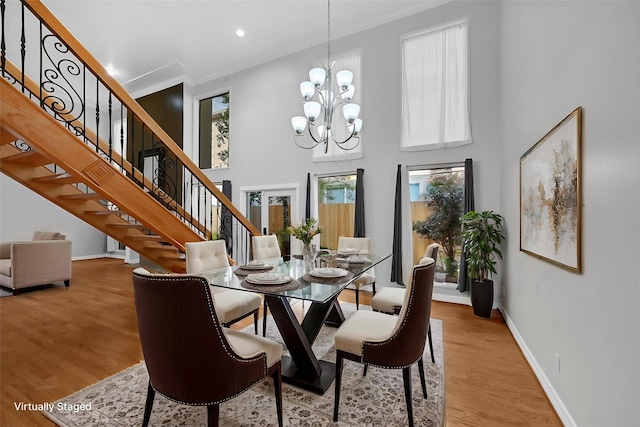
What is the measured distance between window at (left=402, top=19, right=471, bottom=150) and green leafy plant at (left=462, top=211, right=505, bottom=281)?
1.13 metres

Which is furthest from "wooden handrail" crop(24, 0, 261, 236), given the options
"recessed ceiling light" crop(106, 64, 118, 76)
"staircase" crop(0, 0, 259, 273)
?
"recessed ceiling light" crop(106, 64, 118, 76)

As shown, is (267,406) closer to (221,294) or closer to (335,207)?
(221,294)

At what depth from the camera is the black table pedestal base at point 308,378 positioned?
6.54 ft

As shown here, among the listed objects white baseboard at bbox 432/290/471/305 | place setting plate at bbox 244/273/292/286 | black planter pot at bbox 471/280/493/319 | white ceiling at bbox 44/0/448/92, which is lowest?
white baseboard at bbox 432/290/471/305

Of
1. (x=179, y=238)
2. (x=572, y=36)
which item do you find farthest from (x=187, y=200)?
(x=572, y=36)

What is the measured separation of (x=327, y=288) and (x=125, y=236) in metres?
3.27

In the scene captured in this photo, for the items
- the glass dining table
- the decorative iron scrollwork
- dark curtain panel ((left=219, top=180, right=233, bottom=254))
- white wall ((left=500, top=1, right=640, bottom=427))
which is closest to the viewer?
white wall ((left=500, top=1, right=640, bottom=427))

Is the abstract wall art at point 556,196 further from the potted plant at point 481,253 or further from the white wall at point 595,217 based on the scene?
the potted plant at point 481,253

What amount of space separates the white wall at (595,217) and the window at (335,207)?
281 centimetres

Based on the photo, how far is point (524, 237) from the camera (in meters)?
2.69

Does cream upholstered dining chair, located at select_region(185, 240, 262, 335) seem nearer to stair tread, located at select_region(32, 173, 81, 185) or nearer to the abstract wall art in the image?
stair tread, located at select_region(32, 173, 81, 185)

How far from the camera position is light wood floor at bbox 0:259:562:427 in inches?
72.8

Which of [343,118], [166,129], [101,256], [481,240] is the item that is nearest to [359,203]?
[343,118]

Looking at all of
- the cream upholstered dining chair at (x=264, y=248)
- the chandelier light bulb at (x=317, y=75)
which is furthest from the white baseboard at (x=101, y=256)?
the chandelier light bulb at (x=317, y=75)
